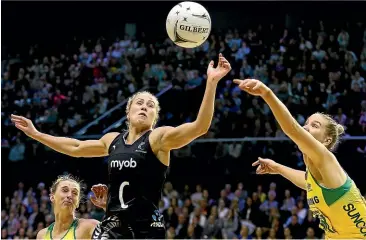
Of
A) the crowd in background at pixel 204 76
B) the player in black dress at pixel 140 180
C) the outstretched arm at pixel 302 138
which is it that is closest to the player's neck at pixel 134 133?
the player in black dress at pixel 140 180

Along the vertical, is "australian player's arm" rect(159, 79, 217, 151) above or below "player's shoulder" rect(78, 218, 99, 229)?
above

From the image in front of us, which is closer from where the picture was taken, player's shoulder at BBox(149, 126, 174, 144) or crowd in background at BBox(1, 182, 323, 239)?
player's shoulder at BBox(149, 126, 174, 144)

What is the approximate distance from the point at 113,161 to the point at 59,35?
699 inches

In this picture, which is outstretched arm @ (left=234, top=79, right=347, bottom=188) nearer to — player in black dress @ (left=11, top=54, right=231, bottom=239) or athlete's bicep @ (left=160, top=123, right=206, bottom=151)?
player in black dress @ (left=11, top=54, right=231, bottom=239)

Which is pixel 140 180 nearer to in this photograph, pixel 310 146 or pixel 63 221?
pixel 310 146

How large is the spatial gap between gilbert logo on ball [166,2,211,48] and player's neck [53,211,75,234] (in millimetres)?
1898

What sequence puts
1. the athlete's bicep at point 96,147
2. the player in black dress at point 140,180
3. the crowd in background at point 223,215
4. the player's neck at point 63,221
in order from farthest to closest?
the crowd in background at point 223,215
the player's neck at point 63,221
the athlete's bicep at point 96,147
the player in black dress at point 140,180

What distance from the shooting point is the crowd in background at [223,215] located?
11148mm

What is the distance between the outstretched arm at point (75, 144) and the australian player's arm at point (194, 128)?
2.11 ft

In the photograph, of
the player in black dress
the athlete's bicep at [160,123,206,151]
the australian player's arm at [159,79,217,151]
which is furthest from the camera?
the player in black dress

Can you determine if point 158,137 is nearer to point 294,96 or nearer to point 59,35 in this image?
point 294,96

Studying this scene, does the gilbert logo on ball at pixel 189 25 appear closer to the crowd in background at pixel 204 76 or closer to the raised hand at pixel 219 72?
the raised hand at pixel 219 72

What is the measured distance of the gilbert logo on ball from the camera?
5730mm

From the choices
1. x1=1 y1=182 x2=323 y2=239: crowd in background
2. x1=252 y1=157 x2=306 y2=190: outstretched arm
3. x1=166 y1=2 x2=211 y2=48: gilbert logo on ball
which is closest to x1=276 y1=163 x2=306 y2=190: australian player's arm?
x1=252 y1=157 x2=306 y2=190: outstretched arm
